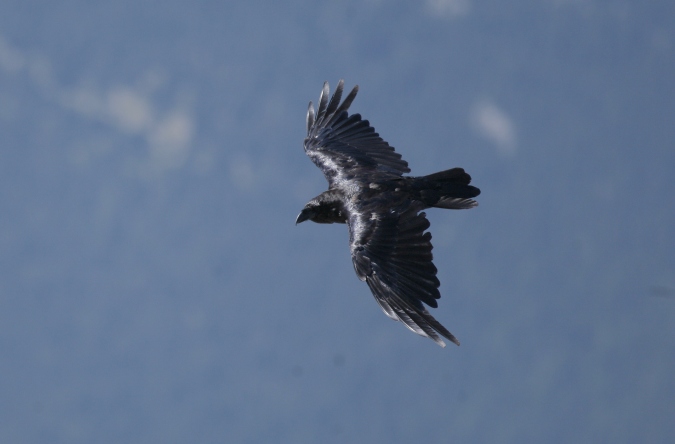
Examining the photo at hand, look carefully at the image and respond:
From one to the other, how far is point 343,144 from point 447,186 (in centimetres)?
334

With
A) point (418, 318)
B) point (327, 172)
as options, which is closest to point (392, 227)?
point (418, 318)

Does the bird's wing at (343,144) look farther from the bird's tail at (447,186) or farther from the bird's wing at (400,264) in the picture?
the bird's wing at (400,264)

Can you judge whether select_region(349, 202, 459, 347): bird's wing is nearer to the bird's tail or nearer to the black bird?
the black bird

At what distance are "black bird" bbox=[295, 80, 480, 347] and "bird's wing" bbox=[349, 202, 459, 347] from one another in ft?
0.04

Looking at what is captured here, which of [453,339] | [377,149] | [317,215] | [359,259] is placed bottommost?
[453,339]

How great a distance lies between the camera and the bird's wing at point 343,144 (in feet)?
52.4

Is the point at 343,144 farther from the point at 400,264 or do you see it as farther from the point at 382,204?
the point at 400,264

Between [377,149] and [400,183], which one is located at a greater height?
[377,149]

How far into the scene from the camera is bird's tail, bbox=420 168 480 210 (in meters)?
13.8

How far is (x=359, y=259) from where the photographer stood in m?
13.1

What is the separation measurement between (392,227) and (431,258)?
88 cm

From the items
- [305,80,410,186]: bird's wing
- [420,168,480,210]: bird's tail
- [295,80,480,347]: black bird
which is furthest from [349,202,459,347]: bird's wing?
[305,80,410,186]: bird's wing

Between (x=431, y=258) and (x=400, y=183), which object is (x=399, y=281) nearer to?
(x=431, y=258)

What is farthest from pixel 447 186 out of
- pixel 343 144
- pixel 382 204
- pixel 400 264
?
pixel 343 144
